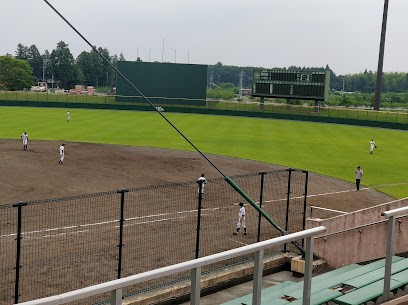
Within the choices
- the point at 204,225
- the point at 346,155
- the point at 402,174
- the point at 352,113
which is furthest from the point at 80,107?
the point at 204,225

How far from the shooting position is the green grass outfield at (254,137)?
3400 centimetres

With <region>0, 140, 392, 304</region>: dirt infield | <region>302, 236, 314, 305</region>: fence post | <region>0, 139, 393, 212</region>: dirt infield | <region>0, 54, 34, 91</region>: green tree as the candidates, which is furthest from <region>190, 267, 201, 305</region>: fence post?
<region>0, 54, 34, 91</region>: green tree

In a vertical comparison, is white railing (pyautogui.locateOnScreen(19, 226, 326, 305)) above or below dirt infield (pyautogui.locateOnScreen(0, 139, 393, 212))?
above

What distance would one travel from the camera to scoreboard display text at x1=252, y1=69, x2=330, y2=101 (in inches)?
2648

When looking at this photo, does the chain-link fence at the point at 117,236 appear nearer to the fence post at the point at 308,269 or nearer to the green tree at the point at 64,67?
the fence post at the point at 308,269

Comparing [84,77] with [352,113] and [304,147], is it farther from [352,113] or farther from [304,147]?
[304,147]

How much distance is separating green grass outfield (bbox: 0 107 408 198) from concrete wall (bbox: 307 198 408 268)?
528 inches

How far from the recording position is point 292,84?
68250 millimetres

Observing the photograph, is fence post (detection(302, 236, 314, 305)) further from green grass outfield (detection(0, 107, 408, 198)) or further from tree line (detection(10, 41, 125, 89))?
tree line (detection(10, 41, 125, 89))

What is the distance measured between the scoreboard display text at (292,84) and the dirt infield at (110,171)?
114 ft

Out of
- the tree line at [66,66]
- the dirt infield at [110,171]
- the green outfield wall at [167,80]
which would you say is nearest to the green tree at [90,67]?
the tree line at [66,66]

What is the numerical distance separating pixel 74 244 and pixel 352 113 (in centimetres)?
6348

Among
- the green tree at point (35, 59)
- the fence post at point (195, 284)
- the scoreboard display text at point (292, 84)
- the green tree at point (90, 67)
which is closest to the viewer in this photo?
the fence post at point (195, 284)

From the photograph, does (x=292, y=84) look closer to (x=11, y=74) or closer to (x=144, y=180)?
(x=144, y=180)
